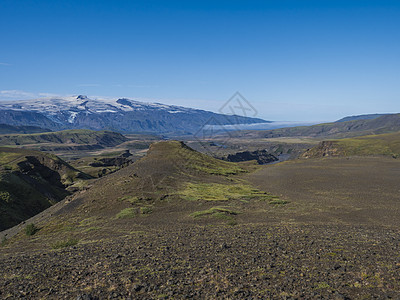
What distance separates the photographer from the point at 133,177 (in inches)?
1919

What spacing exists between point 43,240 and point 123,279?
49.9 feet

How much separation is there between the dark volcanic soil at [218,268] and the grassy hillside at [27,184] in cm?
3343

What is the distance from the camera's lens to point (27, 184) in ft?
211

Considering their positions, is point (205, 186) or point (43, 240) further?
point (205, 186)

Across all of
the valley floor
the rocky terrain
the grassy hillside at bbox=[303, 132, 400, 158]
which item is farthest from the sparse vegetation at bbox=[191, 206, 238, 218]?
the grassy hillside at bbox=[303, 132, 400, 158]

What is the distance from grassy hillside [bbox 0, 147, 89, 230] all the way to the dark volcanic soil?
33434 millimetres

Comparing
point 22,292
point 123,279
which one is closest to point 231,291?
point 123,279

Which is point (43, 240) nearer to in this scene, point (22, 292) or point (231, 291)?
point (22, 292)

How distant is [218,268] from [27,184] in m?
64.2

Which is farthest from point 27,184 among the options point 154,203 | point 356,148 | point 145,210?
point 356,148

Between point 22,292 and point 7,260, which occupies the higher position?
point 22,292

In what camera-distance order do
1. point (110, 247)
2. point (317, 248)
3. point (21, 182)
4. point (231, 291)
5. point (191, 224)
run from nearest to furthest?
point (231, 291)
point (317, 248)
point (110, 247)
point (191, 224)
point (21, 182)

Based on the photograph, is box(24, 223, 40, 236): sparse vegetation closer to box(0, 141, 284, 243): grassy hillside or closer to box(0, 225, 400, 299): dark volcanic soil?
box(0, 141, 284, 243): grassy hillside

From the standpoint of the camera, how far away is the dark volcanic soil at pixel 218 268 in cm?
1278
